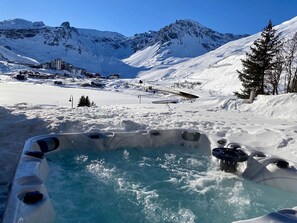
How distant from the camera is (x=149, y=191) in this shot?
190 inches

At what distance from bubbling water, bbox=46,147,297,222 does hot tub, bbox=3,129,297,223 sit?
0.05 ft

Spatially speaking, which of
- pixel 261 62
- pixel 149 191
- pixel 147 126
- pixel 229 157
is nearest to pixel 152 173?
pixel 149 191

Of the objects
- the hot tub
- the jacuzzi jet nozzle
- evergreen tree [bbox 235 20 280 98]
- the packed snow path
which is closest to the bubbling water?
the hot tub

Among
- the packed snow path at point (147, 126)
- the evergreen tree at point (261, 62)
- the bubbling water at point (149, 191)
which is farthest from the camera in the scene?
the evergreen tree at point (261, 62)

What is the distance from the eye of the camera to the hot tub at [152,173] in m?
3.41

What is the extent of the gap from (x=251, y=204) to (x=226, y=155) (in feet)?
4.17

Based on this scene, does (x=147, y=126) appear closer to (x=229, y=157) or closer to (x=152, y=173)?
(x=152, y=173)

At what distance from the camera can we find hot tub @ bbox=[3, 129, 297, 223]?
3.41 m

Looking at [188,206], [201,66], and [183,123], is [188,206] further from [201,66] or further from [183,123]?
[201,66]

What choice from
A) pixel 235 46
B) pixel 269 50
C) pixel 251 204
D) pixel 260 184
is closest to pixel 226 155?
pixel 260 184

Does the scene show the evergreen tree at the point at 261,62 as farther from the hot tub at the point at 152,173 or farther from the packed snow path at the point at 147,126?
the hot tub at the point at 152,173

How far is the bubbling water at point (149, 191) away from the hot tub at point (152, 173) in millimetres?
17

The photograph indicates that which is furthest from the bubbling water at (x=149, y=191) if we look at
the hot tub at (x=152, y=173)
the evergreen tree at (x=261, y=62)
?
the evergreen tree at (x=261, y=62)

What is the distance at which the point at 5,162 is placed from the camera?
18.3 ft
